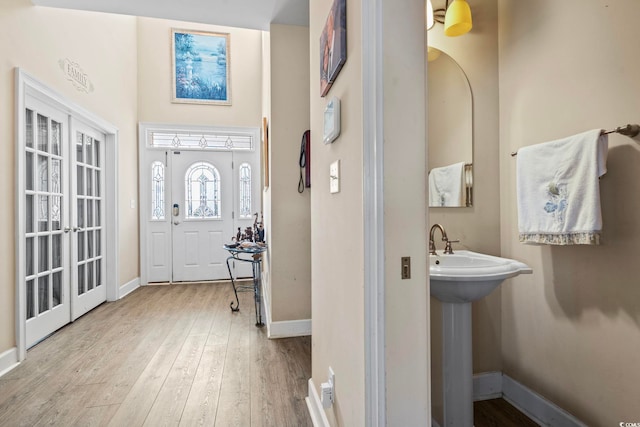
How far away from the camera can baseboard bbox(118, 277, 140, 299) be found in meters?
3.90

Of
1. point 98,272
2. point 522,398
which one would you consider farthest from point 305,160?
point 98,272

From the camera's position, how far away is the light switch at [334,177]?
1.20 meters

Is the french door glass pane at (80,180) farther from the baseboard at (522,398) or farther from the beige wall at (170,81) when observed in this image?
the baseboard at (522,398)

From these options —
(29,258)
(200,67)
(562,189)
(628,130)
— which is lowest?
(29,258)

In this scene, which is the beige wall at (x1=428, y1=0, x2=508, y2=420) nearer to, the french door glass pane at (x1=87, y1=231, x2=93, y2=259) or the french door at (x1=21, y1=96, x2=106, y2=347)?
the french door at (x1=21, y1=96, x2=106, y2=347)

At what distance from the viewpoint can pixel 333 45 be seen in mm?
1198

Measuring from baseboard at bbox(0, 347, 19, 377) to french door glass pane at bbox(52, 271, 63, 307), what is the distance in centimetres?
68

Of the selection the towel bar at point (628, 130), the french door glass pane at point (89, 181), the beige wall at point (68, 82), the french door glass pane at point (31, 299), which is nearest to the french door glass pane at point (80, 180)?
the french door glass pane at point (89, 181)

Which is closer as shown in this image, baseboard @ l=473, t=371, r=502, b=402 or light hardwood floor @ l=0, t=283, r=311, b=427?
light hardwood floor @ l=0, t=283, r=311, b=427

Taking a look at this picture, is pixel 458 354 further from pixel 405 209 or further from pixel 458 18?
pixel 458 18

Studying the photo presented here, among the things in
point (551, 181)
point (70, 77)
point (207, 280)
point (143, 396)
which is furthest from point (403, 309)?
point (207, 280)

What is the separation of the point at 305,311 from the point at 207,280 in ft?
8.10

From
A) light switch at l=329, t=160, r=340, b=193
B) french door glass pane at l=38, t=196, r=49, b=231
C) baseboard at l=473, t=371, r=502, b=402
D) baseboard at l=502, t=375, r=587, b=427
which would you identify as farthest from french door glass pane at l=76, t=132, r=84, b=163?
baseboard at l=502, t=375, r=587, b=427

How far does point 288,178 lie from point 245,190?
222 cm
